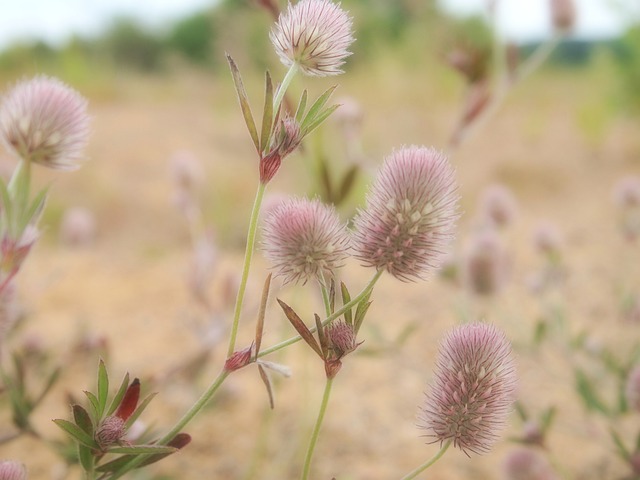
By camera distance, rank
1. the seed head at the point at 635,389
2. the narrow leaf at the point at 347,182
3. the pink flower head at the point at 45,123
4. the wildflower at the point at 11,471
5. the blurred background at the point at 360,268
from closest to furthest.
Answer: the wildflower at the point at 11,471
the pink flower head at the point at 45,123
the seed head at the point at 635,389
the narrow leaf at the point at 347,182
the blurred background at the point at 360,268

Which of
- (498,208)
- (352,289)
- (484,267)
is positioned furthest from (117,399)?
(352,289)

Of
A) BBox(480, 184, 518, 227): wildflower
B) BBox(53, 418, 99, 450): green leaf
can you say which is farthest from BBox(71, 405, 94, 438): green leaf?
BBox(480, 184, 518, 227): wildflower

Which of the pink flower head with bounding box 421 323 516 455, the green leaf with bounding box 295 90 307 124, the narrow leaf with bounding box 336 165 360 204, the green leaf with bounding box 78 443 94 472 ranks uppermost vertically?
the narrow leaf with bounding box 336 165 360 204

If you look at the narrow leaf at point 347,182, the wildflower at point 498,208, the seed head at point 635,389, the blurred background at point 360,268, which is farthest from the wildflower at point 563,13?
the seed head at point 635,389

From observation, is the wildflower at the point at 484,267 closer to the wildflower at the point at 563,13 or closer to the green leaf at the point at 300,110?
the wildflower at the point at 563,13

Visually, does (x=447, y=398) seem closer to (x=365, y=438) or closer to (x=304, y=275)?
(x=304, y=275)

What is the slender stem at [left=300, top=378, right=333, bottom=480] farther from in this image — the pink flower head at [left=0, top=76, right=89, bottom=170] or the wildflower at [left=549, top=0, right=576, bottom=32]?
the wildflower at [left=549, top=0, right=576, bottom=32]

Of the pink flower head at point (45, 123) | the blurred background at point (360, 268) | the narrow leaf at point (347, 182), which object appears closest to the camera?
the pink flower head at point (45, 123)
